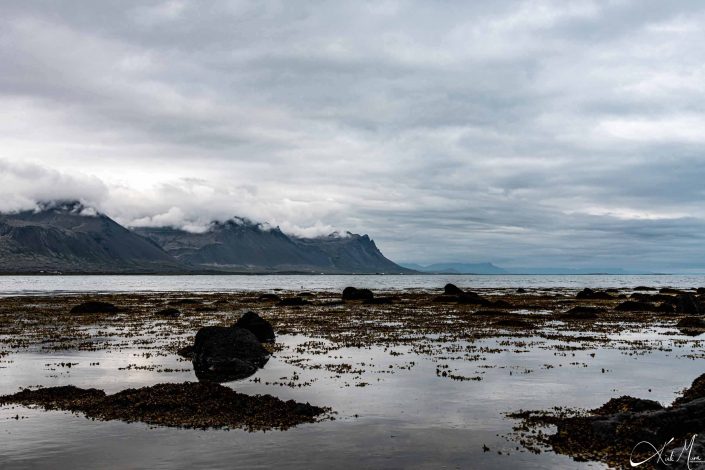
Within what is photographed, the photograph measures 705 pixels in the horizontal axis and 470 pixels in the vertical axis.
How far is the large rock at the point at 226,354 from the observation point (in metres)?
32.4

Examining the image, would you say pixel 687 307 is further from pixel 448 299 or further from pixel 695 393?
pixel 695 393

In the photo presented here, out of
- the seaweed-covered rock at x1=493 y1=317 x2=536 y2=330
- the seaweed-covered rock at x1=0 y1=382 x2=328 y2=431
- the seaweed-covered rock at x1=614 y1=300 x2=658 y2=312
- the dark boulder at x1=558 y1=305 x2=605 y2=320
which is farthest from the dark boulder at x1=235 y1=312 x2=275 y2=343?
the seaweed-covered rock at x1=614 y1=300 x2=658 y2=312

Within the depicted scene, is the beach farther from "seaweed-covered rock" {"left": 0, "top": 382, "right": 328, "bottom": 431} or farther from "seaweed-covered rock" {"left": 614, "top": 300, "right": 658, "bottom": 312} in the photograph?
"seaweed-covered rock" {"left": 614, "top": 300, "right": 658, "bottom": 312}

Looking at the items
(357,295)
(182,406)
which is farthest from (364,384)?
(357,295)

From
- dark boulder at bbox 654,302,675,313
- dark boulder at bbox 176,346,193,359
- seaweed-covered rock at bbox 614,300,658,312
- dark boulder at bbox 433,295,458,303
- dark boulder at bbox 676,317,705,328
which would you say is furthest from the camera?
dark boulder at bbox 433,295,458,303

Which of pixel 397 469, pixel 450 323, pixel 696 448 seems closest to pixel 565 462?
pixel 696 448

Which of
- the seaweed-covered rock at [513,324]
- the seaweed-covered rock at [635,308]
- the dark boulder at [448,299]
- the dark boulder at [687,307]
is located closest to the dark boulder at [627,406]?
the seaweed-covered rock at [513,324]

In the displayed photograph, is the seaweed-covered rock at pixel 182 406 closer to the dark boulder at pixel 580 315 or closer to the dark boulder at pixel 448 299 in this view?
the dark boulder at pixel 580 315

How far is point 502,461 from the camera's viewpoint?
1725 centimetres

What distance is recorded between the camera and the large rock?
32375mm

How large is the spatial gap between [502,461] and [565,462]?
76.6 inches

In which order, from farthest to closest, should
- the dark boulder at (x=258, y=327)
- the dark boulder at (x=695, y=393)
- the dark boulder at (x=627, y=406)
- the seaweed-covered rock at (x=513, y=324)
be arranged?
the seaweed-covered rock at (x=513, y=324) → the dark boulder at (x=258, y=327) → the dark boulder at (x=695, y=393) → the dark boulder at (x=627, y=406)

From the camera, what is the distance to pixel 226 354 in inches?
1341

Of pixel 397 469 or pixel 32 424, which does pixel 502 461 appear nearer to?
pixel 397 469
